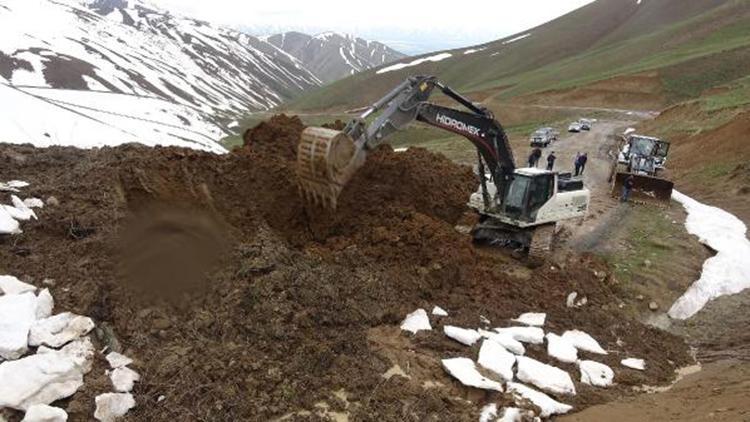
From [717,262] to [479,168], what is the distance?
631 centimetres

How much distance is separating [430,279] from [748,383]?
549cm

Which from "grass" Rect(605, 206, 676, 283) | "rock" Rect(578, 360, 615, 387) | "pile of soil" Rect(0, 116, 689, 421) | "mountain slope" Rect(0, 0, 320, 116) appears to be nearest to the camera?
"pile of soil" Rect(0, 116, 689, 421)

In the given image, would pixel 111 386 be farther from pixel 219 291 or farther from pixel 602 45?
pixel 602 45

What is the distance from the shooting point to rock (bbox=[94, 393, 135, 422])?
24.6 ft

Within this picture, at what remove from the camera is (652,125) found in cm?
4353

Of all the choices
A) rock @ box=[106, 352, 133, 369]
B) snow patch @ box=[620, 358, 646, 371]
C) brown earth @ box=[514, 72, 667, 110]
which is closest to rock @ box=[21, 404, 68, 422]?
rock @ box=[106, 352, 133, 369]

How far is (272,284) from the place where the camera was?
1006 cm

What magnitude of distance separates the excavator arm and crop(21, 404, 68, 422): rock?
6303mm

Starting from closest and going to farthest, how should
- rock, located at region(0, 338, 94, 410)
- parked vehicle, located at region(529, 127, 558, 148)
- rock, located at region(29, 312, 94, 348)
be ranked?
rock, located at region(0, 338, 94, 410)
rock, located at region(29, 312, 94, 348)
parked vehicle, located at region(529, 127, 558, 148)

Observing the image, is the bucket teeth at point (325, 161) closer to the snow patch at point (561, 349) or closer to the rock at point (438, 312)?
the rock at point (438, 312)

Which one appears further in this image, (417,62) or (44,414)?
(417,62)

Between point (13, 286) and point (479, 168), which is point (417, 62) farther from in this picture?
point (13, 286)

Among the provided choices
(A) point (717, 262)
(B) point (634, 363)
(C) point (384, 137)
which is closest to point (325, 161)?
(C) point (384, 137)

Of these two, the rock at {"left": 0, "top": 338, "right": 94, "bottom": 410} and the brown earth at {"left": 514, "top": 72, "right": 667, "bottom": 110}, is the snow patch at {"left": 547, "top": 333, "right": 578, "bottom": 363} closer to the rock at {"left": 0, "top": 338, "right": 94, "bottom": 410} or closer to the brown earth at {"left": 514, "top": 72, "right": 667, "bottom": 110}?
the rock at {"left": 0, "top": 338, "right": 94, "bottom": 410}
